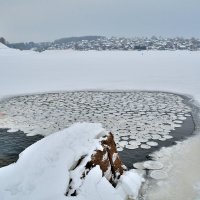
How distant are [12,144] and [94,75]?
12974mm

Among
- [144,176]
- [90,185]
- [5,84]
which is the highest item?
[90,185]

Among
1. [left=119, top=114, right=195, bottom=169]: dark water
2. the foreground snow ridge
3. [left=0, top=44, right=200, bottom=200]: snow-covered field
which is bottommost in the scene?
[left=0, top=44, right=200, bottom=200]: snow-covered field

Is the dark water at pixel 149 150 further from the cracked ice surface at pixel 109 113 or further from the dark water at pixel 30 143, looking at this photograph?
the cracked ice surface at pixel 109 113

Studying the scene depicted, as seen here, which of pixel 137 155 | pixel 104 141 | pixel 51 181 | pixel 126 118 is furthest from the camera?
pixel 126 118

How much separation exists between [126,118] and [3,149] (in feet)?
14.3

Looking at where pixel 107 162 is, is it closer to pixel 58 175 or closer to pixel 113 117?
pixel 58 175

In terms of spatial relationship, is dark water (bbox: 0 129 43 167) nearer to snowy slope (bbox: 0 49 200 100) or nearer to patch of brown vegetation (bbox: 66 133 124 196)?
patch of brown vegetation (bbox: 66 133 124 196)

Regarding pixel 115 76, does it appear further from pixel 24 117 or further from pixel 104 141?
pixel 104 141

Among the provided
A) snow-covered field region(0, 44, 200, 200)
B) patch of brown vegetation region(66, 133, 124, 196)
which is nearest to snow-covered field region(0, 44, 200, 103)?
snow-covered field region(0, 44, 200, 200)

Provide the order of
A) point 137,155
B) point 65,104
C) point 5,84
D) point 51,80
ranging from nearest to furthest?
point 137,155 → point 65,104 → point 5,84 → point 51,80

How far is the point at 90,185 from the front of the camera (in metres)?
4.92

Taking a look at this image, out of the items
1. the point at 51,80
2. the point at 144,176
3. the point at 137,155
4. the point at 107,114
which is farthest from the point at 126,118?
the point at 51,80

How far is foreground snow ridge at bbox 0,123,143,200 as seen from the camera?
183 inches

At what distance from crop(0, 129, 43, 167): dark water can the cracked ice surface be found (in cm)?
39
